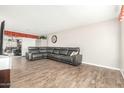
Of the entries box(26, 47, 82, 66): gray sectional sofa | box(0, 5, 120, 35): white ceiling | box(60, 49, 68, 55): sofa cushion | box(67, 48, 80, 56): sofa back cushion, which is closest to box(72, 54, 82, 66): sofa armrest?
box(26, 47, 82, 66): gray sectional sofa

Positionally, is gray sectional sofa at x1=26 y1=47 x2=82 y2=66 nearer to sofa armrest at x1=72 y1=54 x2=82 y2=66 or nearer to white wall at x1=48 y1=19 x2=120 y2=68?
sofa armrest at x1=72 y1=54 x2=82 y2=66

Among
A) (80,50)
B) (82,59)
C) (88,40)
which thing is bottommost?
(82,59)

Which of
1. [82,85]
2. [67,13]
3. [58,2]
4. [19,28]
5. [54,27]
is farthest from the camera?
[54,27]

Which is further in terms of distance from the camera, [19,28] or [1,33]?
[19,28]

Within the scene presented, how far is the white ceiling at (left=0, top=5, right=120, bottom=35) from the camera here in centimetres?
308

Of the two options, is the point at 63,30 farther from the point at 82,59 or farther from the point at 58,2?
the point at 58,2

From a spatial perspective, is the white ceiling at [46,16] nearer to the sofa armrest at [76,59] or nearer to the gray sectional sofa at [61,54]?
the gray sectional sofa at [61,54]

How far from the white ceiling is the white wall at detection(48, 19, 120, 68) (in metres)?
0.30

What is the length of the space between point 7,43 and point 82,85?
7.65 ft

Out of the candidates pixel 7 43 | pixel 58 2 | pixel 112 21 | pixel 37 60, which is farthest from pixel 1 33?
pixel 112 21

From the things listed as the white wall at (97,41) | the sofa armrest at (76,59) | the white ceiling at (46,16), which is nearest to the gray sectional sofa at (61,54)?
the sofa armrest at (76,59)

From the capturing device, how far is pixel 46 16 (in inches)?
143

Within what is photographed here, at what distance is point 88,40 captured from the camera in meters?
4.93

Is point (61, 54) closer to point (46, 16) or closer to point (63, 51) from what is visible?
point (63, 51)
